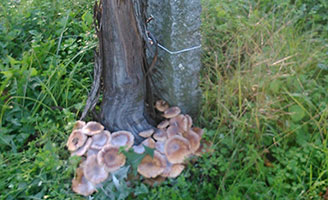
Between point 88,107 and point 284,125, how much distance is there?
138 centimetres

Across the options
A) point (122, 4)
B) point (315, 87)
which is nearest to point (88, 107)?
point (122, 4)

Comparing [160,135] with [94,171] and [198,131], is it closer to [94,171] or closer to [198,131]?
[198,131]

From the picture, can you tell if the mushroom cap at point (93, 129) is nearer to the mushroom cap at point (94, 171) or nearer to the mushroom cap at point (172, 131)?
the mushroom cap at point (94, 171)

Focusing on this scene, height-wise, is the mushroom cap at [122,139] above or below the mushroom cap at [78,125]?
below

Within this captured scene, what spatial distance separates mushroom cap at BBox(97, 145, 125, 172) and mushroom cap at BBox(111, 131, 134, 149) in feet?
0.23

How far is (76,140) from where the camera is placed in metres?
2.22

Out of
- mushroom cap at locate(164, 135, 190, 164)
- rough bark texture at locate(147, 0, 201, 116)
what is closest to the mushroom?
mushroom cap at locate(164, 135, 190, 164)

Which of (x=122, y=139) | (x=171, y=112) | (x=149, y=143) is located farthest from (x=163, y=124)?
(x=122, y=139)

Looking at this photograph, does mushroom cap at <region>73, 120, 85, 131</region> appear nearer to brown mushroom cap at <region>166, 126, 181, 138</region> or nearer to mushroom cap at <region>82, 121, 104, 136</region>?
mushroom cap at <region>82, 121, 104, 136</region>

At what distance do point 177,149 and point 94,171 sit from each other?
0.54m

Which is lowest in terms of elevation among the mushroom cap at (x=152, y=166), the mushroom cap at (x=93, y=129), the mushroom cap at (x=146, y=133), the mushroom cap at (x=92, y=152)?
the mushroom cap at (x=152, y=166)

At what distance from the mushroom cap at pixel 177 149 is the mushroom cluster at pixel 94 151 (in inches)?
9.6

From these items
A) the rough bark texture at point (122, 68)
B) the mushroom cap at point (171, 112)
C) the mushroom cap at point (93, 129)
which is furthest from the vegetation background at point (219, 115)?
the rough bark texture at point (122, 68)

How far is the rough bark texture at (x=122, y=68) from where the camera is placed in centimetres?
211
